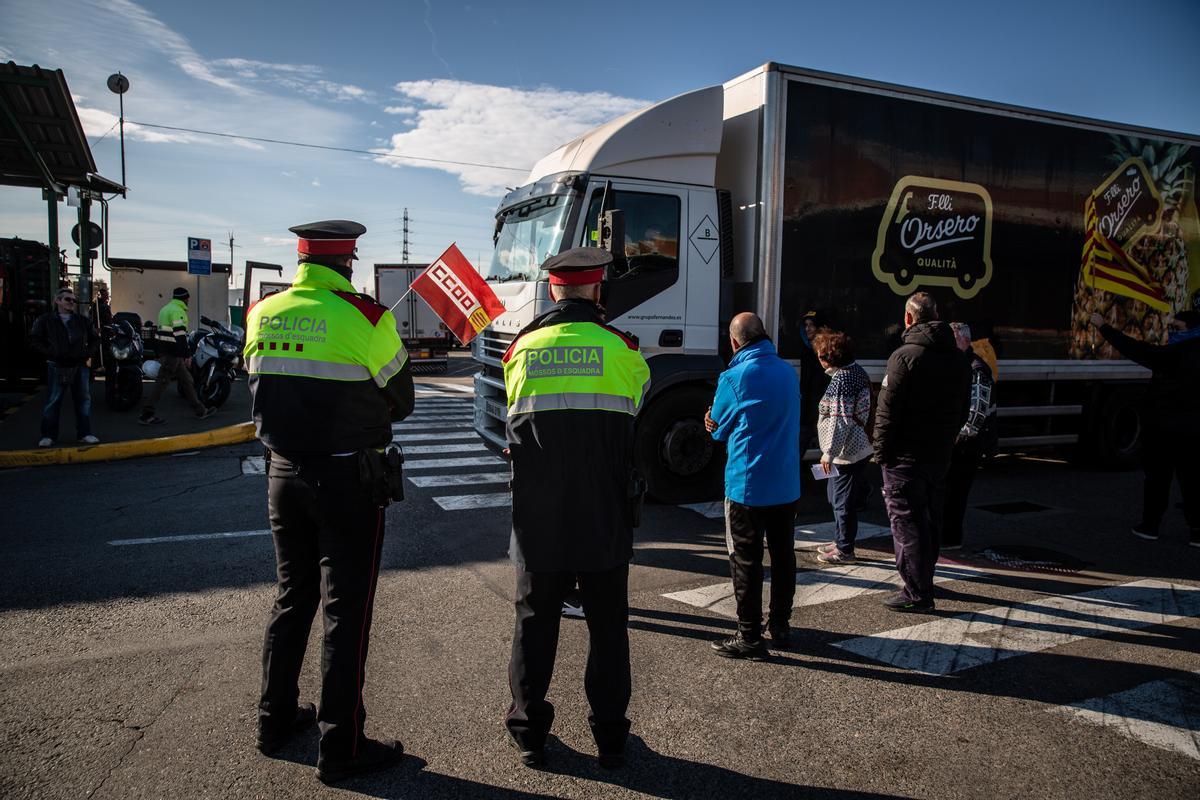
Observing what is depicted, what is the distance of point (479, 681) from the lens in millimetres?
3775

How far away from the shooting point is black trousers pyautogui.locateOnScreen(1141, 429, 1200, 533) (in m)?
6.57

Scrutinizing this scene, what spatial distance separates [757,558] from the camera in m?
4.05

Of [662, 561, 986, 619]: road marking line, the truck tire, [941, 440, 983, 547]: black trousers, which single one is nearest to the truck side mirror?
[662, 561, 986, 619]: road marking line

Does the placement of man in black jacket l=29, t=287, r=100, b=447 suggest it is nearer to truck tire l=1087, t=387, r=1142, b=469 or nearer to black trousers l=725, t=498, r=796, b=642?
black trousers l=725, t=498, r=796, b=642

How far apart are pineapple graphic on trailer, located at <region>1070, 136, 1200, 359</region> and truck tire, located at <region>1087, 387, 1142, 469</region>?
64 centimetres

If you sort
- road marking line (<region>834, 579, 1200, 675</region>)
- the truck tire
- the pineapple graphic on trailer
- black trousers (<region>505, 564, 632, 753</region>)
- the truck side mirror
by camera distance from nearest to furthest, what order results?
black trousers (<region>505, 564, 632, 753</region>)
road marking line (<region>834, 579, 1200, 675</region>)
the truck side mirror
the pineapple graphic on trailer
the truck tire

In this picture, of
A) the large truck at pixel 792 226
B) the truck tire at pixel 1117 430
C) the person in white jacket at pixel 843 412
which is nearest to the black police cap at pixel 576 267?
the person in white jacket at pixel 843 412

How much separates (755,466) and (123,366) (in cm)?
1099

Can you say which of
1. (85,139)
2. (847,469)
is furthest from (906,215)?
(85,139)

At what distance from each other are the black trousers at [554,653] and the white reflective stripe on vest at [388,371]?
Answer: 971 millimetres

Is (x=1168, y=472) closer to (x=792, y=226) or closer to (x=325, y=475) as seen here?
(x=792, y=226)

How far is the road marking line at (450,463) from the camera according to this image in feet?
29.7

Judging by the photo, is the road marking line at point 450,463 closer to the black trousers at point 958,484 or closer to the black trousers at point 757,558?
the black trousers at point 958,484

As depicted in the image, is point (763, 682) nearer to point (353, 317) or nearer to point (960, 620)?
point (960, 620)
